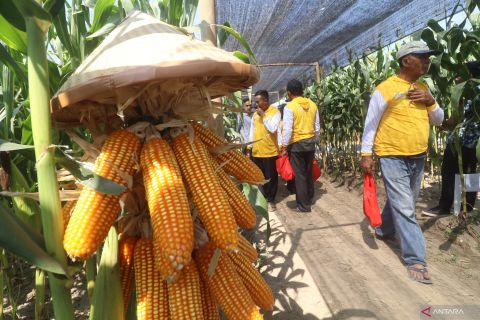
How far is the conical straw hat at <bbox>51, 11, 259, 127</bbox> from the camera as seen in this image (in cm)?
80

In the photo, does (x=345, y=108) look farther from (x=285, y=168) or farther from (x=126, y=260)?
(x=126, y=260)

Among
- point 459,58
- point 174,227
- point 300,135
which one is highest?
point 459,58

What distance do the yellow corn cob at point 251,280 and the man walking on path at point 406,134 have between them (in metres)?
2.12

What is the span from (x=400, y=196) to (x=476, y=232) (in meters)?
1.57

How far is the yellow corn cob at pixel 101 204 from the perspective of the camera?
82cm

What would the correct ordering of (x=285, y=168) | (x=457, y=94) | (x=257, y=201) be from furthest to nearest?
(x=285, y=168) → (x=457, y=94) → (x=257, y=201)

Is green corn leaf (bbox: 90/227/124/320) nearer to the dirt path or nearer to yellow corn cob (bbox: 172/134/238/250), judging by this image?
yellow corn cob (bbox: 172/134/238/250)

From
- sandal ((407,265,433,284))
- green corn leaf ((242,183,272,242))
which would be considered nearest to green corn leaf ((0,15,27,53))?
green corn leaf ((242,183,272,242))

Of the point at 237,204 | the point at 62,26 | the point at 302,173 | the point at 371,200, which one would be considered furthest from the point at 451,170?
the point at 62,26

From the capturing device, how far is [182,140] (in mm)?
1012

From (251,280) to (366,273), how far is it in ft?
7.68

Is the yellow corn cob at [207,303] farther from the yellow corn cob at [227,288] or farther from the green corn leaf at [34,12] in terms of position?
the green corn leaf at [34,12]

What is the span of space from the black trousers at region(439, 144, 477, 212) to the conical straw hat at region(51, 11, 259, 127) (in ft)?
14.0

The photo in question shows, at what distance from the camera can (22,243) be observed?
29.7 inches
